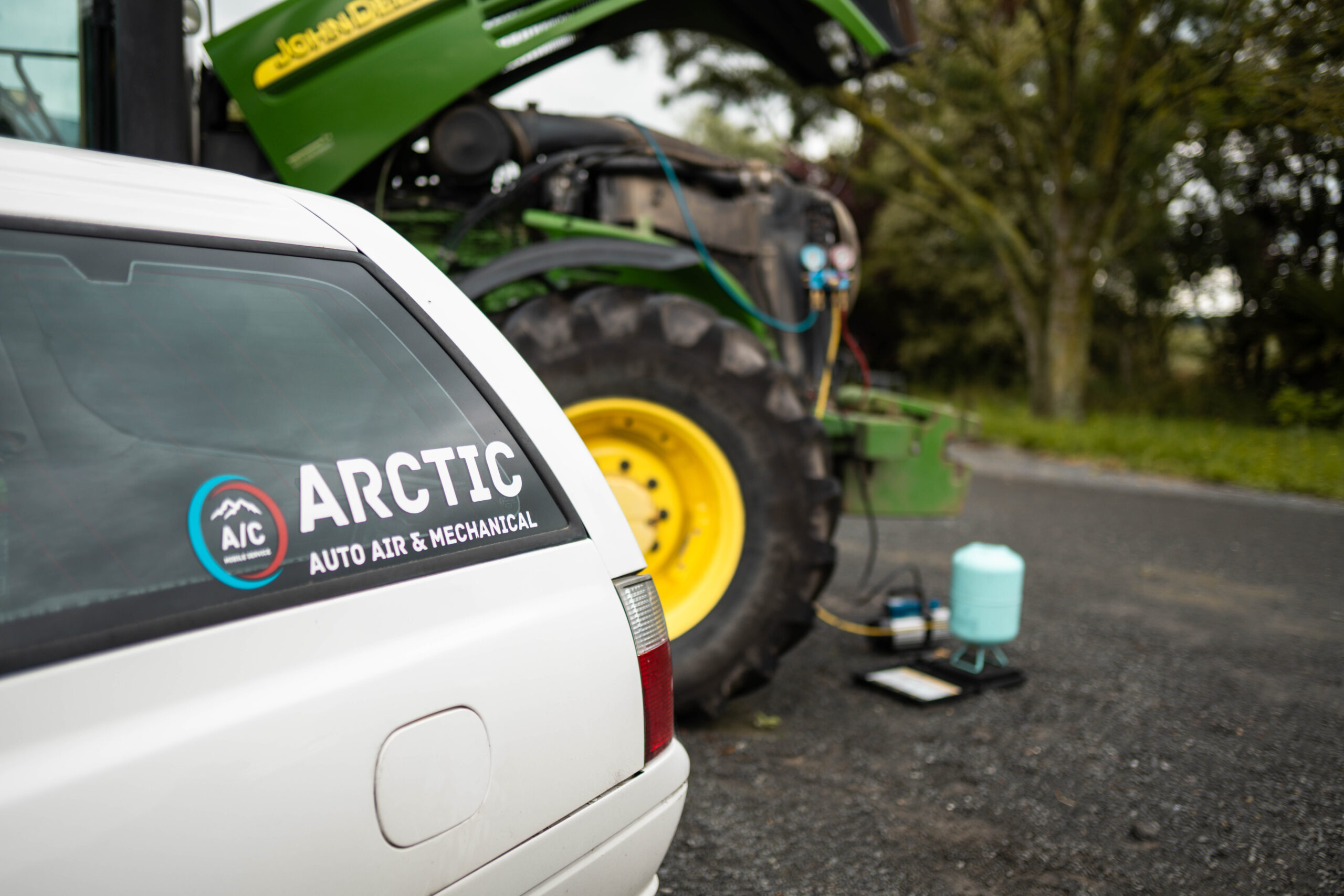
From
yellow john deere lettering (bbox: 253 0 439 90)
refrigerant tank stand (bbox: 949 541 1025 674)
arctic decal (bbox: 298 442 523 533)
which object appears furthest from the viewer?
refrigerant tank stand (bbox: 949 541 1025 674)

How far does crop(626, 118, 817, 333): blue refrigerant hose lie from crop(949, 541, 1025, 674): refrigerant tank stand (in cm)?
121

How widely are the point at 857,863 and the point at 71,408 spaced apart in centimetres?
209

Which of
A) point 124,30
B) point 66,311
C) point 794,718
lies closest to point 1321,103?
point 794,718

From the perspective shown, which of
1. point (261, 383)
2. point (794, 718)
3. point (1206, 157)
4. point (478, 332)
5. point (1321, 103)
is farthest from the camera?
point (1206, 157)

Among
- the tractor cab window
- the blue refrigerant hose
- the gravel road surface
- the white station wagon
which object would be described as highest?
the tractor cab window

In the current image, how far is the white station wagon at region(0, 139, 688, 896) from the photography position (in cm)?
97

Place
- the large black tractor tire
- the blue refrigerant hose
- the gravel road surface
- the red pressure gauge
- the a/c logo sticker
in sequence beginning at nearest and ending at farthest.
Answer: the a/c logo sticker < the gravel road surface < the large black tractor tire < the blue refrigerant hose < the red pressure gauge

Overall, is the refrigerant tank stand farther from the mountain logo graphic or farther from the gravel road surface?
the mountain logo graphic

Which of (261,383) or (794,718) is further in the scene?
(794,718)

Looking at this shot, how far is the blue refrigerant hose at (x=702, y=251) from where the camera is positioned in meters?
3.39

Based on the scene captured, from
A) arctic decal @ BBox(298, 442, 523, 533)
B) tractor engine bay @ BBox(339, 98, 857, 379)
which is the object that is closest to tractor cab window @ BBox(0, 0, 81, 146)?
tractor engine bay @ BBox(339, 98, 857, 379)

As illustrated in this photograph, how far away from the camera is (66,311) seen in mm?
1088

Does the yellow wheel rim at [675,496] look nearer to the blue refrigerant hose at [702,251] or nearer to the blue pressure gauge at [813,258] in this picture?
the blue refrigerant hose at [702,251]

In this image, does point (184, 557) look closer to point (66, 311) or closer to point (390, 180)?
point (66, 311)
